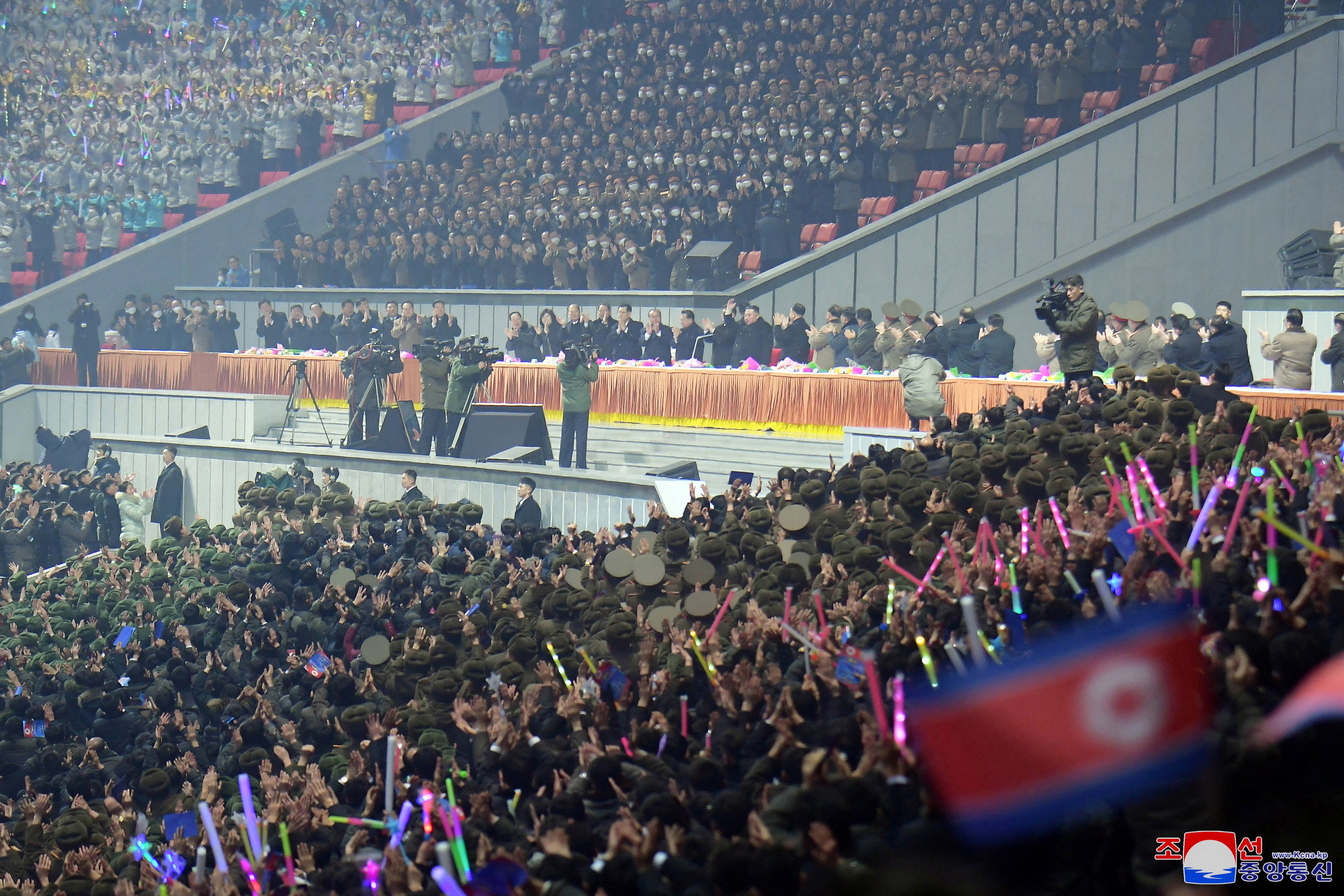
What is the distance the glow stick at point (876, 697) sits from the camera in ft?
19.0

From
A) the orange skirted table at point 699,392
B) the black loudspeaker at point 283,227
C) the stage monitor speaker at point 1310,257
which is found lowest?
the orange skirted table at point 699,392

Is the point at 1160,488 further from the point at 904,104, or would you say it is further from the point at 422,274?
the point at 422,274

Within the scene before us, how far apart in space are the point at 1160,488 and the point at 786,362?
932 cm

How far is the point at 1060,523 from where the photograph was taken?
789 cm

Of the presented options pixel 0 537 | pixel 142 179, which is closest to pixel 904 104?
pixel 0 537

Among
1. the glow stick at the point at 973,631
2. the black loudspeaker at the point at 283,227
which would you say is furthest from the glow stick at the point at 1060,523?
the black loudspeaker at the point at 283,227

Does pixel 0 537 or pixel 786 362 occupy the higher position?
pixel 786 362

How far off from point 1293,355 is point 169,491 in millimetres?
13686

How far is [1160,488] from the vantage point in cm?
859

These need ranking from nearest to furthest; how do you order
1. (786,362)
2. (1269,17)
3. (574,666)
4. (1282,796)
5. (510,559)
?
(1282,796)
(574,666)
(510,559)
(786,362)
(1269,17)

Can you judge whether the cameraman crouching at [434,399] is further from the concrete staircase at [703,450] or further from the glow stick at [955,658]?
the glow stick at [955,658]

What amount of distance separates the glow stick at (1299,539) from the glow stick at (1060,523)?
1.26 m

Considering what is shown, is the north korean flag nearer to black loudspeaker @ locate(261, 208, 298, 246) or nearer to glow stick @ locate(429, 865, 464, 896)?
glow stick @ locate(429, 865, 464, 896)

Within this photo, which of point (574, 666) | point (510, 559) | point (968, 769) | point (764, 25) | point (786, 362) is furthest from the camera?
point (764, 25)
